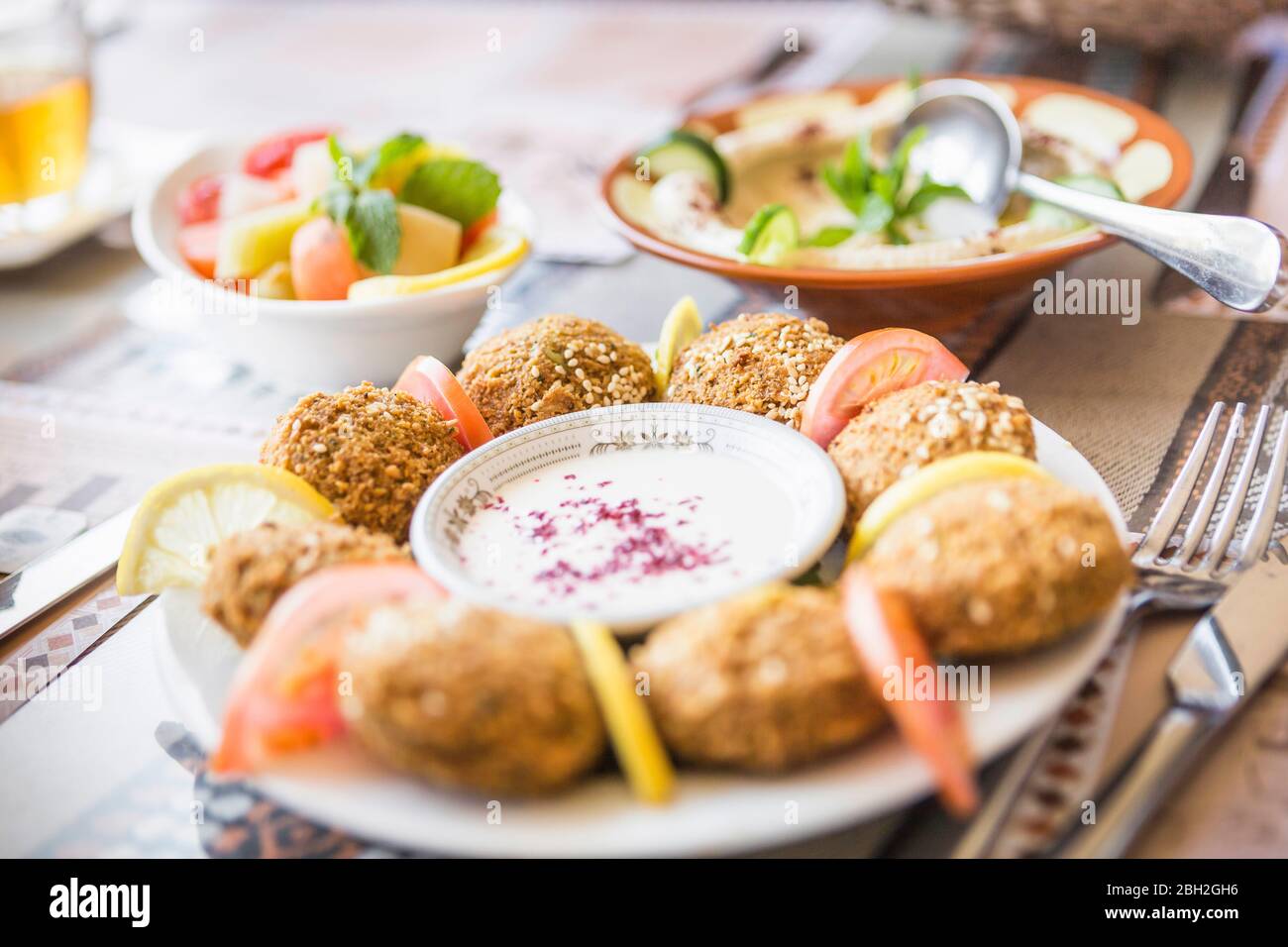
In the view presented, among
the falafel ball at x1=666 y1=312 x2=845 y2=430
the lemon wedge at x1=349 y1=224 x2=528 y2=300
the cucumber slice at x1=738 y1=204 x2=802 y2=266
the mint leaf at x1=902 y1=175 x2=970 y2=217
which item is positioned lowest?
the lemon wedge at x1=349 y1=224 x2=528 y2=300

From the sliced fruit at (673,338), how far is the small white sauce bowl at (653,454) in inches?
8.1

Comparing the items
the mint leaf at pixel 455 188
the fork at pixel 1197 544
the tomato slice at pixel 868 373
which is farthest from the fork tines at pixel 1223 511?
the mint leaf at pixel 455 188

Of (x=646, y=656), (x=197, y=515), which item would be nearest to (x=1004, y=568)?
(x=646, y=656)

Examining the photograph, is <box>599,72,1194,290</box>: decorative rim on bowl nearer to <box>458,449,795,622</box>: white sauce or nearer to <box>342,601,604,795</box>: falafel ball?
<box>458,449,795,622</box>: white sauce

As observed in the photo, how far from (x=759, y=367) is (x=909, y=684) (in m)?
0.77

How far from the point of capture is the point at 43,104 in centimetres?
295

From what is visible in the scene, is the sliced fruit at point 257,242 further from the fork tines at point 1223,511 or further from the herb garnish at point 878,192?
the fork tines at point 1223,511

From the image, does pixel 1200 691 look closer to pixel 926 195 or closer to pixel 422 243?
pixel 926 195

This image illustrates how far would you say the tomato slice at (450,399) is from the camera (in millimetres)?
1873

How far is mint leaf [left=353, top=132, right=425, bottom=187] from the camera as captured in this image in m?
2.46

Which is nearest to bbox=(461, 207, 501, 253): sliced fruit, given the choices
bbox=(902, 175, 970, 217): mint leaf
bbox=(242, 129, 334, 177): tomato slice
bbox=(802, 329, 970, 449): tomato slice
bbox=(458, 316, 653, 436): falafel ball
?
bbox=(242, 129, 334, 177): tomato slice

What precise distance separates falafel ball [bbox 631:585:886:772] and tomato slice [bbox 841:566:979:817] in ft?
0.07

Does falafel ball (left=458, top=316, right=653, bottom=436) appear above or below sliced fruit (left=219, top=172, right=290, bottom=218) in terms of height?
above
